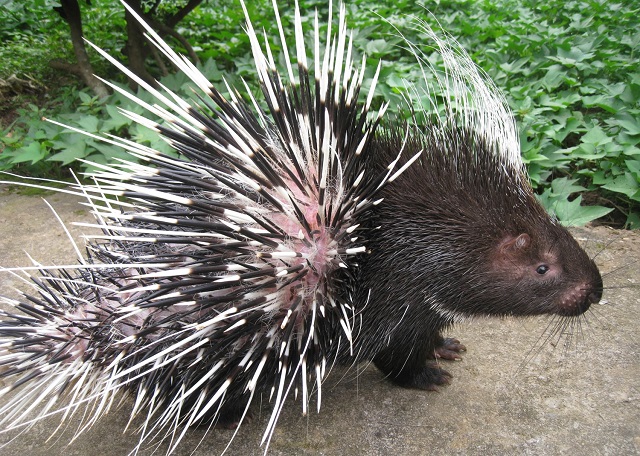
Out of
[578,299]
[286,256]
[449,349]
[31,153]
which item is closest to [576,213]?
[449,349]

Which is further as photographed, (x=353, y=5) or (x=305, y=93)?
(x=353, y=5)

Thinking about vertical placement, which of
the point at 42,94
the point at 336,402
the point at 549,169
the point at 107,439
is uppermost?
the point at 42,94

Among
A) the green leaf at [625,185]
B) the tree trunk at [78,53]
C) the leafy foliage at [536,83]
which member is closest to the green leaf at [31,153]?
the leafy foliage at [536,83]

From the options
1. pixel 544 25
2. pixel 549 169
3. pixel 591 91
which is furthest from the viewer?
pixel 544 25

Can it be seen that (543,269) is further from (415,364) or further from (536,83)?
(536,83)

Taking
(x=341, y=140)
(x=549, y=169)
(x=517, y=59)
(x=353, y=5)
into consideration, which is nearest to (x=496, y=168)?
(x=341, y=140)

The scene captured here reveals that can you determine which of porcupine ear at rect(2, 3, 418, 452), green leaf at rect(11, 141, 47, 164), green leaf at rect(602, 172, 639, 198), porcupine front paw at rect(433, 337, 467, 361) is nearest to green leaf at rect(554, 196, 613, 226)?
green leaf at rect(602, 172, 639, 198)

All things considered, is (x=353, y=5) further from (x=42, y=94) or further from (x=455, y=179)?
(x=455, y=179)
